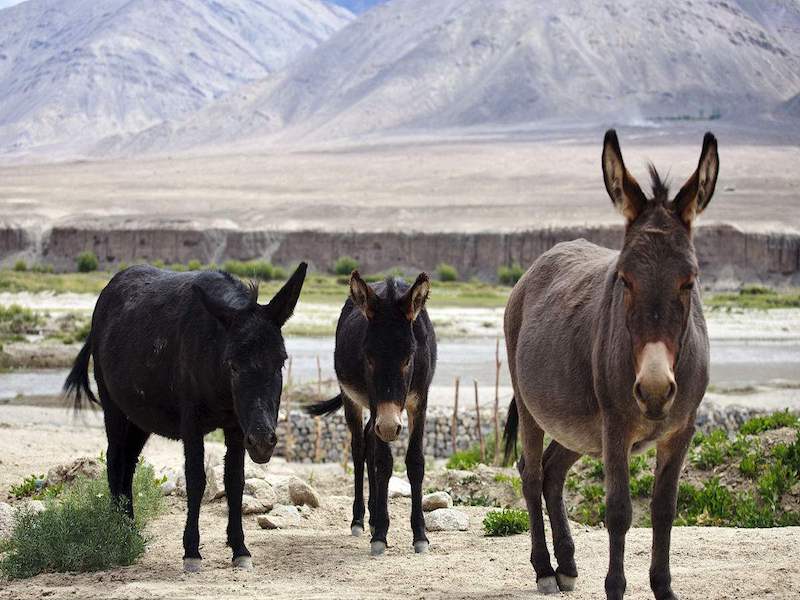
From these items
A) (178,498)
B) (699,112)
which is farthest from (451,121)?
(178,498)

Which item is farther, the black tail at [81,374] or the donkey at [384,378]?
the black tail at [81,374]

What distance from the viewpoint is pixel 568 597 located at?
7855mm

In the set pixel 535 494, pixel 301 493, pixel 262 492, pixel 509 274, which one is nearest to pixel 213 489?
pixel 262 492

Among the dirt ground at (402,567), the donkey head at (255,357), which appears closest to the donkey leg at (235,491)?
the dirt ground at (402,567)

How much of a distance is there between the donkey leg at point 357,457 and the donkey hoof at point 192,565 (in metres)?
2.44

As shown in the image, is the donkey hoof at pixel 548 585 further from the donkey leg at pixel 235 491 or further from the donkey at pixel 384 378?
the donkey leg at pixel 235 491

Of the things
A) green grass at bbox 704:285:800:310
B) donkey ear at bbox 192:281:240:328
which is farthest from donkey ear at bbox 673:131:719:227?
green grass at bbox 704:285:800:310

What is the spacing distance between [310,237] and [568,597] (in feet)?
267

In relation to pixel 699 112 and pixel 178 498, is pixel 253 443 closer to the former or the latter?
pixel 178 498

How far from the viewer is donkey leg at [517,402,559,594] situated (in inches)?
318

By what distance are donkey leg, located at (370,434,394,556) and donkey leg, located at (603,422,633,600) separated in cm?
345

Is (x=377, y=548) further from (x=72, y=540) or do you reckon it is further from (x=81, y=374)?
(x=81, y=374)

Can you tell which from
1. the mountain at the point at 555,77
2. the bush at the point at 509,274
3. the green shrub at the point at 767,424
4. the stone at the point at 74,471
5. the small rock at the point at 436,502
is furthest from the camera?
the mountain at the point at 555,77

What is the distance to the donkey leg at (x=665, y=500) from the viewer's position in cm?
686
